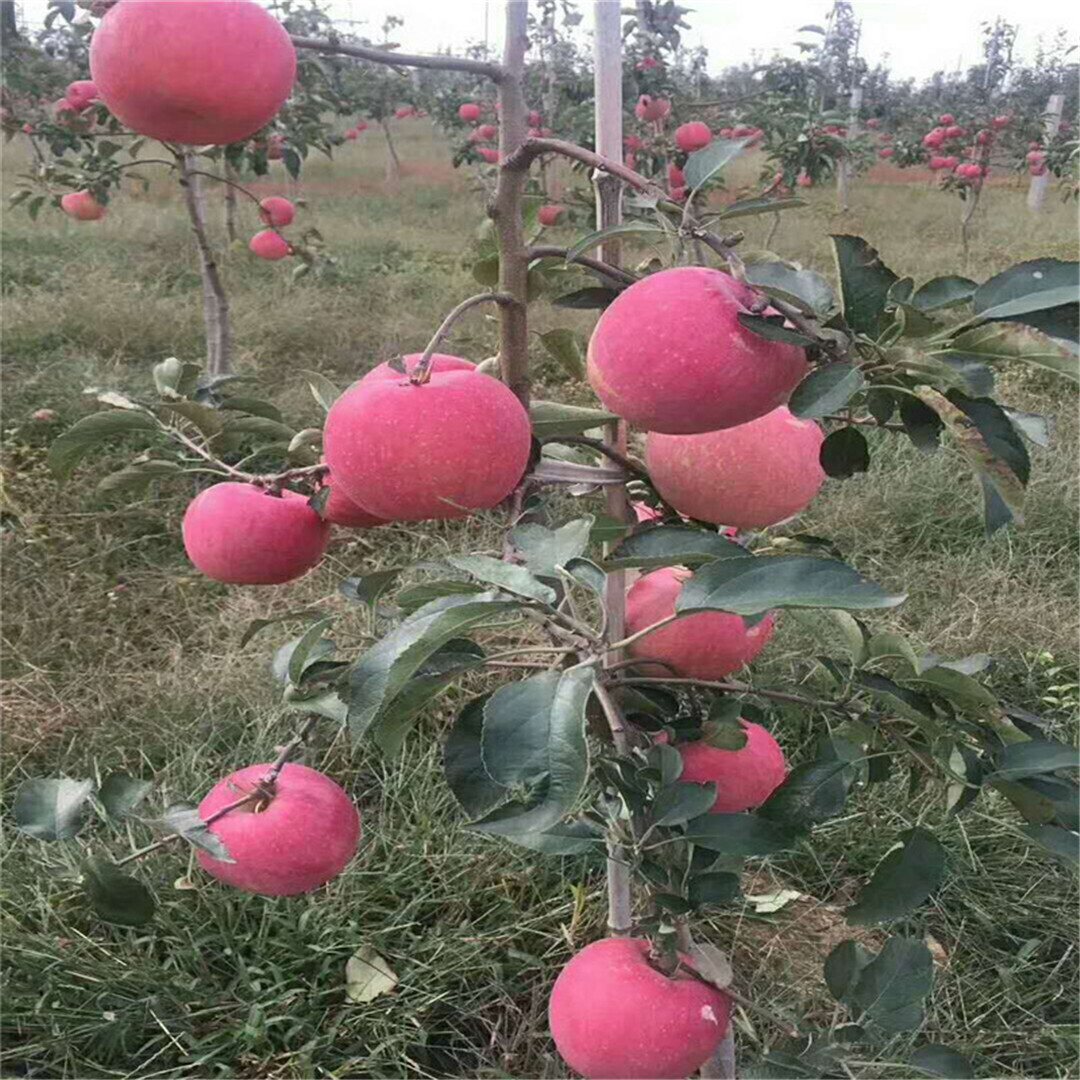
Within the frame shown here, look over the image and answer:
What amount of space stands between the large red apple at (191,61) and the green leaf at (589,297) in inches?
9.7

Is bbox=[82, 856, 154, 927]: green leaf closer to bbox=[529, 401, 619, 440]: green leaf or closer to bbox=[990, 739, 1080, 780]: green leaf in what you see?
bbox=[529, 401, 619, 440]: green leaf

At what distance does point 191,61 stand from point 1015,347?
463mm

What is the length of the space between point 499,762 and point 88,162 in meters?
2.85

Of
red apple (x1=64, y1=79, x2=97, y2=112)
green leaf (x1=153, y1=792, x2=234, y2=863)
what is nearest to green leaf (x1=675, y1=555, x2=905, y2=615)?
green leaf (x1=153, y1=792, x2=234, y2=863)

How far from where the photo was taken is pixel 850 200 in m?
9.60

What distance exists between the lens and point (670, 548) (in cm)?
67

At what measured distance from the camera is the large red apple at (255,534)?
90 centimetres

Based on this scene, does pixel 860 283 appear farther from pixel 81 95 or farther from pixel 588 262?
pixel 81 95

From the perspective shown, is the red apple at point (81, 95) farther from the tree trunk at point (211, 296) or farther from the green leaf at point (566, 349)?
the green leaf at point (566, 349)

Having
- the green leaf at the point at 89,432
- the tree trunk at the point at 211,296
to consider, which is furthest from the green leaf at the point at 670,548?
the tree trunk at the point at 211,296

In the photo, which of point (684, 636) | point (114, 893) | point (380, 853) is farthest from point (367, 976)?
point (684, 636)

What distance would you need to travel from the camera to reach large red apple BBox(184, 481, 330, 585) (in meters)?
0.90

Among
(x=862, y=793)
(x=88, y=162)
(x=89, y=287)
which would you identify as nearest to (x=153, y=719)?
(x=862, y=793)

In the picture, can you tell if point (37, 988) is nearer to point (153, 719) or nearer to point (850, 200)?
point (153, 719)
